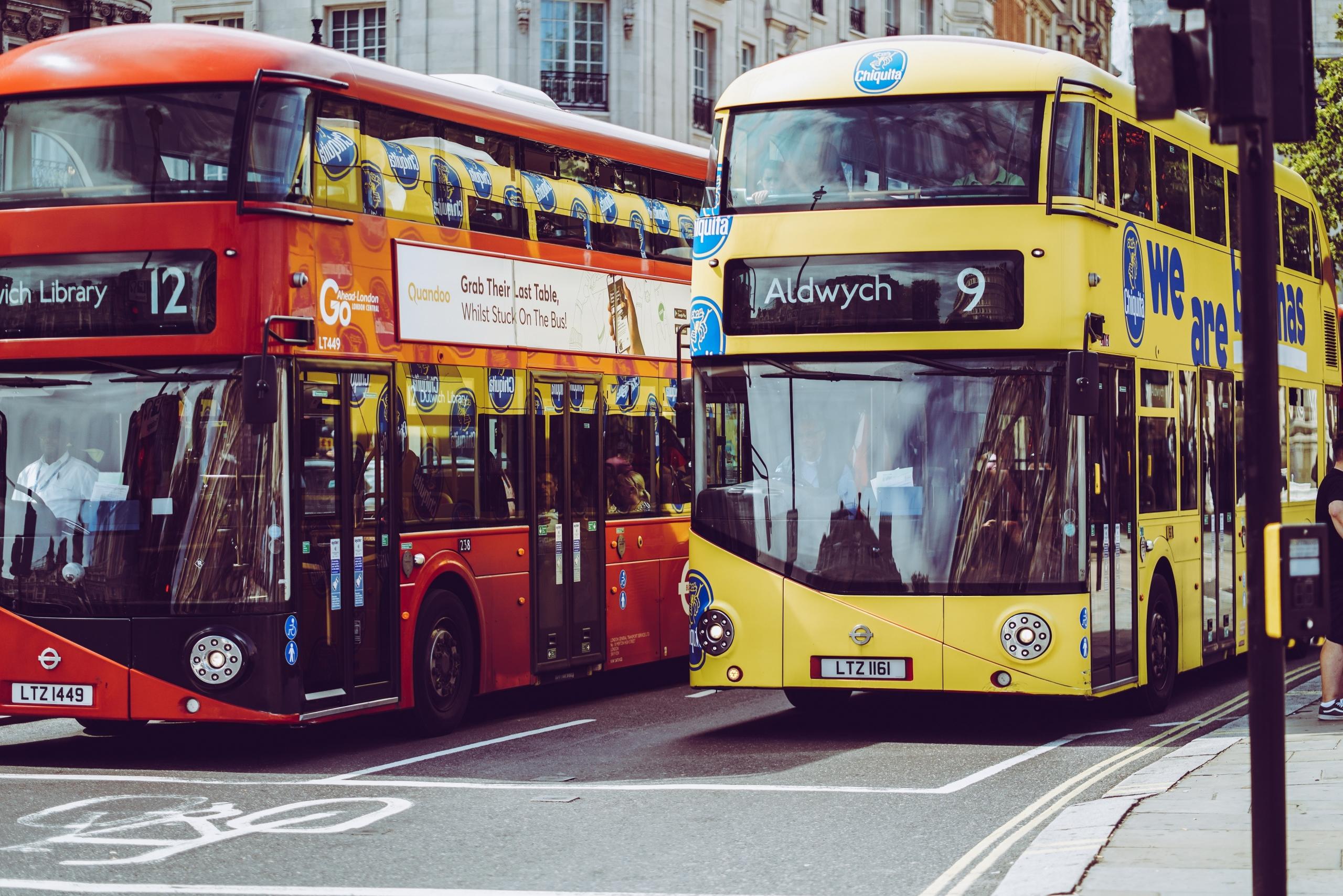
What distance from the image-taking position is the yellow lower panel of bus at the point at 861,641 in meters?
12.7

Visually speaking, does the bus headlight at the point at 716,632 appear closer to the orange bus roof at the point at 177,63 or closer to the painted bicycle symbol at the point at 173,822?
the painted bicycle symbol at the point at 173,822

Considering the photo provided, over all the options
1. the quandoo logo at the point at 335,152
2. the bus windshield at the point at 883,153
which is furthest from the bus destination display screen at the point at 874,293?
the quandoo logo at the point at 335,152

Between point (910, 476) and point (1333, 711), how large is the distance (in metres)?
3.15

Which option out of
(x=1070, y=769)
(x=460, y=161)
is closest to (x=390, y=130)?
(x=460, y=161)

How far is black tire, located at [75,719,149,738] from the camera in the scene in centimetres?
1410

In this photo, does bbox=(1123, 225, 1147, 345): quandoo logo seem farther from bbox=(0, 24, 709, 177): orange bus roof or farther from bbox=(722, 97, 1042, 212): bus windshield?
bbox=(0, 24, 709, 177): orange bus roof

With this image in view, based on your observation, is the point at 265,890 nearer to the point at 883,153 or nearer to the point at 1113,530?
the point at 883,153

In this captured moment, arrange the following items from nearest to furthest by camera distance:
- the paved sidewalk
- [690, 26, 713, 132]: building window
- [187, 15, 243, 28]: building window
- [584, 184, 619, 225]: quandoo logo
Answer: the paved sidewalk < [584, 184, 619, 225]: quandoo logo < [187, 15, 243, 28]: building window < [690, 26, 713, 132]: building window

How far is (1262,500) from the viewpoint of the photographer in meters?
6.36

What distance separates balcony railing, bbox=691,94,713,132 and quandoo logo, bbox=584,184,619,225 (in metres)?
24.6

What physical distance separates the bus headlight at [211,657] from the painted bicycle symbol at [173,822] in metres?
1.03

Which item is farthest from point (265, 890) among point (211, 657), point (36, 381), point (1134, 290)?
point (1134, 290)

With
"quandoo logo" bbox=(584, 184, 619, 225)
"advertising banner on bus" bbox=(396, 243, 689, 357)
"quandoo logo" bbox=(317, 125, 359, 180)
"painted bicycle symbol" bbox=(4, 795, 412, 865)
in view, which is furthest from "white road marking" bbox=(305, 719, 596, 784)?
"quandoo logo" bbox=(584, 184, 619, 225)

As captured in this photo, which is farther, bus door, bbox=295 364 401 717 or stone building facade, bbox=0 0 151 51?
stone building facade, bbox=0 0 151 51
